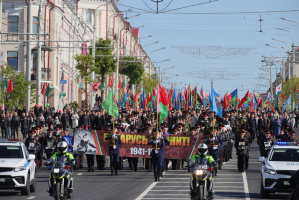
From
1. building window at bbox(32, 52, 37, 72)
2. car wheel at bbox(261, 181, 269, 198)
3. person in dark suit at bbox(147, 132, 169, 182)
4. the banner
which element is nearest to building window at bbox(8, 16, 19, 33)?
building window at bbox(32, 52, 37, 72)

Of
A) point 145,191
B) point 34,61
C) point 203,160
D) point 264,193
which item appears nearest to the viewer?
point 203,160

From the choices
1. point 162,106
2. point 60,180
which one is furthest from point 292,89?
point 60,180

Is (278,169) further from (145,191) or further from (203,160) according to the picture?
(145,191)

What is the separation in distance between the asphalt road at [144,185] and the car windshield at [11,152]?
98cm

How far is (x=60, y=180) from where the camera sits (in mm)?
17531

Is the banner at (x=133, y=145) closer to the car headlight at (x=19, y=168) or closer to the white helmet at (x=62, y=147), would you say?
the car headlight at (x=19, y=168)

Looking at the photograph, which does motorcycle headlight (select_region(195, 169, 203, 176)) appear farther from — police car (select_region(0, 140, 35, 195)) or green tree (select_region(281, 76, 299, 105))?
green tree (select_region(281, 76, 299, 105))

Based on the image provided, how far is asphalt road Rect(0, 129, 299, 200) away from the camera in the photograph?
2050cm

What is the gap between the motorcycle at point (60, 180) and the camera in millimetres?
17427

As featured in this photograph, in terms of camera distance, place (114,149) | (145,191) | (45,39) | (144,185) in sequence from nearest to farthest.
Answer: (145,191) < (144,185) < (114,149) < (45,39)

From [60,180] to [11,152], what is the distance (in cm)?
479

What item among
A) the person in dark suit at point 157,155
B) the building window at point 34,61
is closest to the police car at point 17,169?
the person in dark suit at point 157,155

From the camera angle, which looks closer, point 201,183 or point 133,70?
point 201,183

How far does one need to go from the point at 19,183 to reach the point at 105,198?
2.46m
